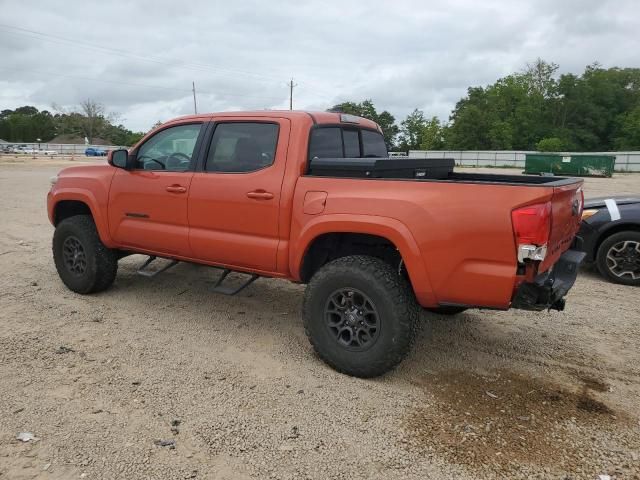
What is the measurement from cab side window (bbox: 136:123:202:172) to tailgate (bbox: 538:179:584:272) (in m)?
2.94

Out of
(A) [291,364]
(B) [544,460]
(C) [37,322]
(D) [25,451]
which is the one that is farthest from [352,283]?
(C) [37,322]

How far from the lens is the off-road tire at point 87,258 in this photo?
→ 5.21 metres

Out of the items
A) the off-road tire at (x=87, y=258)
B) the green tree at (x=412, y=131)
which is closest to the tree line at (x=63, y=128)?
the green tree at (x=412, y=131)

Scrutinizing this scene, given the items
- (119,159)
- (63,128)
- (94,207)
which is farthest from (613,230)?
(63,128)

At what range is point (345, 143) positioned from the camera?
4.52 meters

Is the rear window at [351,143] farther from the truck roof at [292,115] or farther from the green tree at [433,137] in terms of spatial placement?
the green tree at [433,137]

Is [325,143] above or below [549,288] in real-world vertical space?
above

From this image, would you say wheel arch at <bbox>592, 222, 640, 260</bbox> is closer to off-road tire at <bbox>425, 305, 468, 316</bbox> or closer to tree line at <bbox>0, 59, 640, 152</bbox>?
off-road tire at <bbox>425, 305, 468, 316</bbox>

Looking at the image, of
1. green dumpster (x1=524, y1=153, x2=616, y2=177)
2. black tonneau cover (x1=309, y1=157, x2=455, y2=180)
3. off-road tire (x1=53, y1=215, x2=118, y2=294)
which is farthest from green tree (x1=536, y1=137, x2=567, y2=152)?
off-road tire (x1=53, y1=215, x2=118, y2=294)

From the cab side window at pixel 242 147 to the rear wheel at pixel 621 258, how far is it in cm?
448

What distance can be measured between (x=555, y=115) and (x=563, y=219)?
2898 inches

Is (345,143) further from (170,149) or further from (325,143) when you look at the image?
(170,149)

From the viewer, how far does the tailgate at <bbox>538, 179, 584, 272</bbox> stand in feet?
10.4

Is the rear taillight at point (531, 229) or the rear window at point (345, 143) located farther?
the rear window at point (345, 143)
